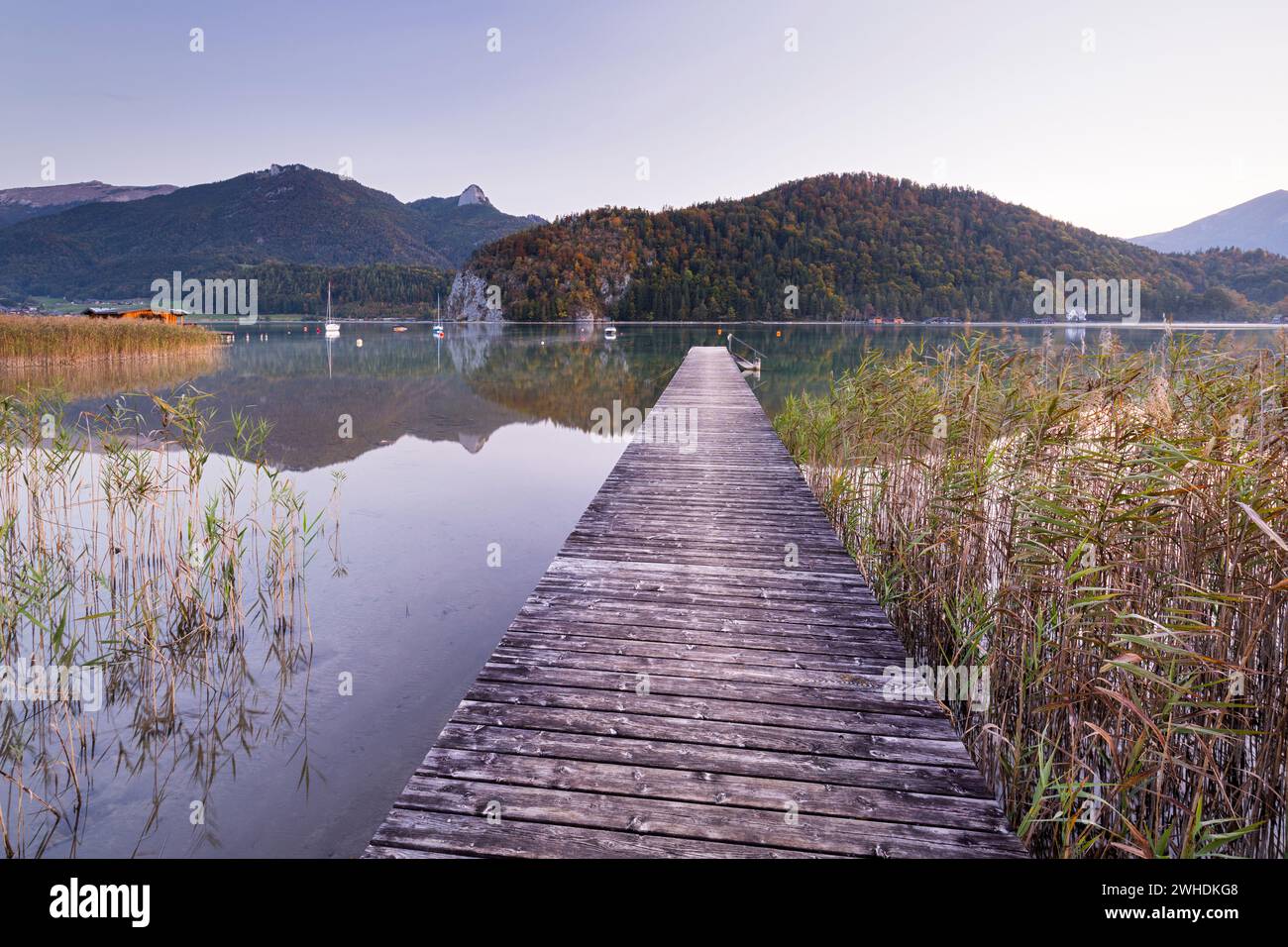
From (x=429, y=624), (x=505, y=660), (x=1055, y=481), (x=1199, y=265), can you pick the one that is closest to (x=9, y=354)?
(x=429, y=624)

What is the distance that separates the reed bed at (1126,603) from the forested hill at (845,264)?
9981 cm

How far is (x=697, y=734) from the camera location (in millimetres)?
2686

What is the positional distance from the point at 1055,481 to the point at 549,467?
8.45 meters

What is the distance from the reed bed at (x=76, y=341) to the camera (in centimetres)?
1859

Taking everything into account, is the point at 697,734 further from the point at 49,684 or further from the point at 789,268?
the point at 789,268

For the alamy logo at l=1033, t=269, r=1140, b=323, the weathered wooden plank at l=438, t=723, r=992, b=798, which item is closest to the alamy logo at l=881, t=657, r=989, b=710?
the weathered wooden plank at l=438, t=723, r=992, b=798

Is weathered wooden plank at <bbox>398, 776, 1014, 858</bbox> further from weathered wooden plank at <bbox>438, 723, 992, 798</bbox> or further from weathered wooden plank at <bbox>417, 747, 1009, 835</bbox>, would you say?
weathered wooden plank at <bbox>438, 723, 992, 798</bbox>

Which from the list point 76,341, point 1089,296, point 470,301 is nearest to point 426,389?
point 76,341

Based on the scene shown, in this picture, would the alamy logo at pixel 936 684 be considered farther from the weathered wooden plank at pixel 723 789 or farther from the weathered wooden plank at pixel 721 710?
the weathered wooden plank at pixel 723 789

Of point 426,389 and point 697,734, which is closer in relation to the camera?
point 697,734
